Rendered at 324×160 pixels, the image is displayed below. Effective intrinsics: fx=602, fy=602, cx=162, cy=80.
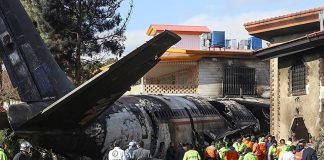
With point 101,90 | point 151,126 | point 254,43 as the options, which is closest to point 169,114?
point 151,126

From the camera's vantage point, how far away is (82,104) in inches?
616

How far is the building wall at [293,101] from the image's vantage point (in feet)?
80.2

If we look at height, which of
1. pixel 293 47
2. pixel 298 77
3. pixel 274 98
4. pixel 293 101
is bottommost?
pixel 293 101

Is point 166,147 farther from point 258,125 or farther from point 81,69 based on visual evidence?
A: point 81,69

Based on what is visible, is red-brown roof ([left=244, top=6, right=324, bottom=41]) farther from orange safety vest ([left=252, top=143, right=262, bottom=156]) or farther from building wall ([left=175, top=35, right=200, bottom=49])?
building wall ([left=175, top=35, right=200, bottom=49])

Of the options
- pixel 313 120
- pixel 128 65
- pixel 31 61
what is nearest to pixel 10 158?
pixel 31 61

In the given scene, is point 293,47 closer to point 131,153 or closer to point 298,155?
point 298,155

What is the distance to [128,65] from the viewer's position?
47.4 ft

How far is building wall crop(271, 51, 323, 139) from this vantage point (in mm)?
24438

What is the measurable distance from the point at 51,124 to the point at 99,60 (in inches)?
1042

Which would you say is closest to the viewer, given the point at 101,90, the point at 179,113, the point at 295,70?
the point at 101,90

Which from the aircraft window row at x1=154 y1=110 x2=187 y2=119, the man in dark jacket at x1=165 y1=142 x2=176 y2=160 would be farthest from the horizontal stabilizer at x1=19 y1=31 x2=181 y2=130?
the man in dark jacket at x1=165 y1=142 x2=176 y2=160

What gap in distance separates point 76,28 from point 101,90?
25.4m

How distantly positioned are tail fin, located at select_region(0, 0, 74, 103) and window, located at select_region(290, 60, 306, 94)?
A: 11.3 m
